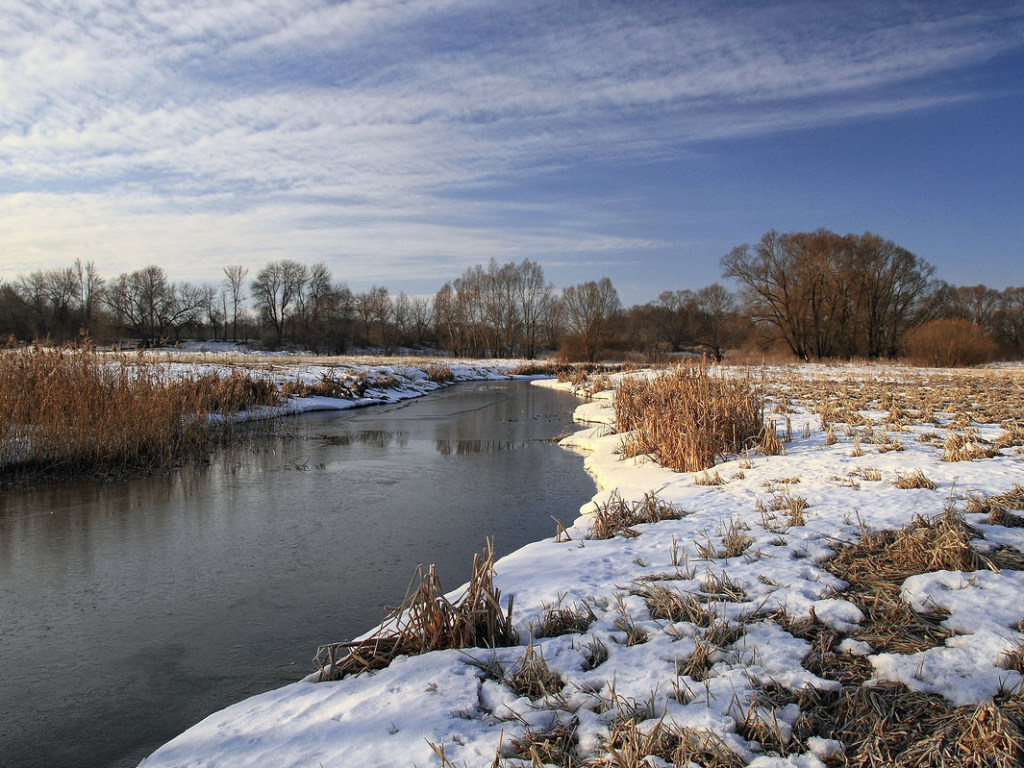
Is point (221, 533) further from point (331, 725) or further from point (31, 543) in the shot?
point (331, 725)

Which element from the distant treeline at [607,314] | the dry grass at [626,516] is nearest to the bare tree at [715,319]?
the distant treeline at [607,314]

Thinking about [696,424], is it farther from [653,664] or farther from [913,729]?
[913,729]

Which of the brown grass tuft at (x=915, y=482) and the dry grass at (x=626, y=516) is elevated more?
the brown grass tuft at (x=915, y=482)

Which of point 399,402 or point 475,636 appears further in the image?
point 399,402

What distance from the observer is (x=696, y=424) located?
716 cm

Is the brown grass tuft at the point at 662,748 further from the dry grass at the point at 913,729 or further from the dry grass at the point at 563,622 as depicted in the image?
the dry grass at the point at 563,622

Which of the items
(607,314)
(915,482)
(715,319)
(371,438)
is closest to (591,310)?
(607,314)

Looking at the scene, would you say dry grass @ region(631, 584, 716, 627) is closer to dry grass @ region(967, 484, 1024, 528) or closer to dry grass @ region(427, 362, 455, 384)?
Answer: dry grass @ region(967, 484, 1024, 528)

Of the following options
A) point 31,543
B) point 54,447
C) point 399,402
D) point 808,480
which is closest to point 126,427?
point 54,447

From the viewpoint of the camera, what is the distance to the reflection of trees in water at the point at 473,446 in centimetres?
997

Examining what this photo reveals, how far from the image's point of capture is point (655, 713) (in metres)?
2.09

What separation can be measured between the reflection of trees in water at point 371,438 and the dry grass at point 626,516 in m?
6.39

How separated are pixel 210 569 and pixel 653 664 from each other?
3.57 metres

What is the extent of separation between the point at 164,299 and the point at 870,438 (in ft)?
215
